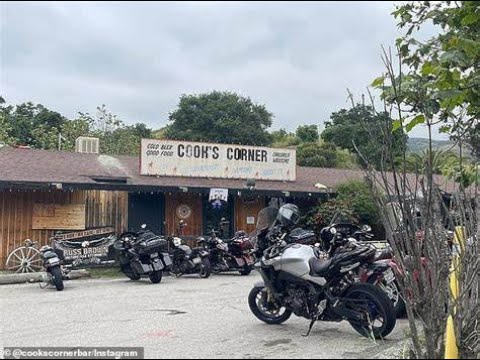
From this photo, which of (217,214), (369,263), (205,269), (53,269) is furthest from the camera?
(217,214)

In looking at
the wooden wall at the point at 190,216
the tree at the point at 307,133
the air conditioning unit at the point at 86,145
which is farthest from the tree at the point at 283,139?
the wooden wall at the point at 190,216

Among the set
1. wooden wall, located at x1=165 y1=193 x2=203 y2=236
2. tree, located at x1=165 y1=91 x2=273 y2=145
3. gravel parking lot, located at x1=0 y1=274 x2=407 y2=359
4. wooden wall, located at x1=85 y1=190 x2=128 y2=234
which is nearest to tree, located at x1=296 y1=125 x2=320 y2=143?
tree, located at x1=165 y1=91 x2=273 y2=145

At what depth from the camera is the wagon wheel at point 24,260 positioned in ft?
48.5

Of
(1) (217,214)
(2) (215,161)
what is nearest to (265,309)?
(1) (217,214)

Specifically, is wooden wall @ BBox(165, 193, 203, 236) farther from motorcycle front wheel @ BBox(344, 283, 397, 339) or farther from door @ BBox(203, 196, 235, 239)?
motorcycle front wheel @ BBox(344, 283, 397, 339)

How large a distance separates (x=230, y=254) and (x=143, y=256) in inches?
96.1

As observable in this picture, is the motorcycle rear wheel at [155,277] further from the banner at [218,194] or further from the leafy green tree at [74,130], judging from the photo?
the leafy green tree at [74,130]

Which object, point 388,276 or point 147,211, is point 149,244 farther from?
point 388,276

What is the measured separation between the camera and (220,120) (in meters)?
40.4

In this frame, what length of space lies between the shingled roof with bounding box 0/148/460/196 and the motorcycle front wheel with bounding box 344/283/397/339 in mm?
9769

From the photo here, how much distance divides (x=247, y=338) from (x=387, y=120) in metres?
3.03

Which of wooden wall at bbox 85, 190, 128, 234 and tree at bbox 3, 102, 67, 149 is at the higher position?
tree at bbox 3, 102, 67, 149

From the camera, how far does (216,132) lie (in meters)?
40.7

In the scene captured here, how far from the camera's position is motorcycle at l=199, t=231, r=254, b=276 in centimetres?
1484
